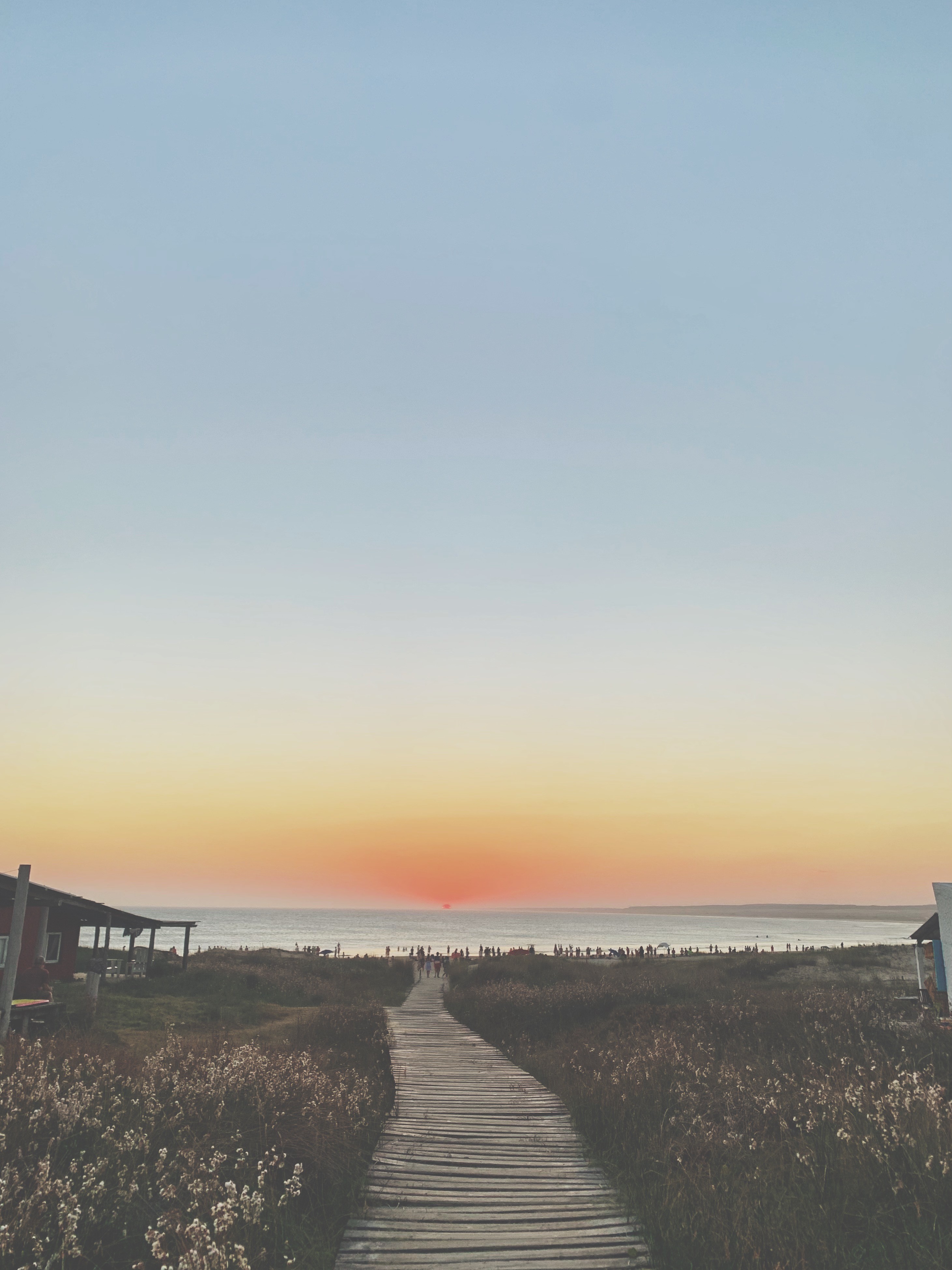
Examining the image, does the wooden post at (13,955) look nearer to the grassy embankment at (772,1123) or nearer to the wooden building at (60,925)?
the grassy embankment at (772,1123)

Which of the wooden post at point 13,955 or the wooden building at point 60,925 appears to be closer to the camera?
the wooden post at point 13,955

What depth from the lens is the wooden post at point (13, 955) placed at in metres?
12.8

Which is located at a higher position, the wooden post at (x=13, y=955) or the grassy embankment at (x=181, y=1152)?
the wooden post at (x=13, y=955)

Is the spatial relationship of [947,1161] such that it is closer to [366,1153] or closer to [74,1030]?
[366,1153]

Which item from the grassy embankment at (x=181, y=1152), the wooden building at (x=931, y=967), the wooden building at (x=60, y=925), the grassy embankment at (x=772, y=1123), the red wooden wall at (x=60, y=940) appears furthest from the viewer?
the red wooden wall at (x=60, y=940)

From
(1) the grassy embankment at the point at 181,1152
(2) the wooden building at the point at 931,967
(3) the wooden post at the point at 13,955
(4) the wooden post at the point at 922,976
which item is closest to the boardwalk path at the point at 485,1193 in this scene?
(1) the grassy embankment at the point at 181,1152

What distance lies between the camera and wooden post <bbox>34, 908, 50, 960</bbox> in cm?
2936

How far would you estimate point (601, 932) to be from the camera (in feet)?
646

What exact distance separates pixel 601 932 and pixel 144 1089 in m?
203

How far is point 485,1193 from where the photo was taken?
23.5ft

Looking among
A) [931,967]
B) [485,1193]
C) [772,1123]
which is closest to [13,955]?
[485,1193]

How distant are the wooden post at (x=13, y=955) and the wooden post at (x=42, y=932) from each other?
17.8 m

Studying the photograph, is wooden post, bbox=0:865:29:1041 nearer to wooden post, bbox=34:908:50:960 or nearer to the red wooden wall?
the red wooden wall

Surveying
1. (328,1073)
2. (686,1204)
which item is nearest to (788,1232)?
(686,1204)
